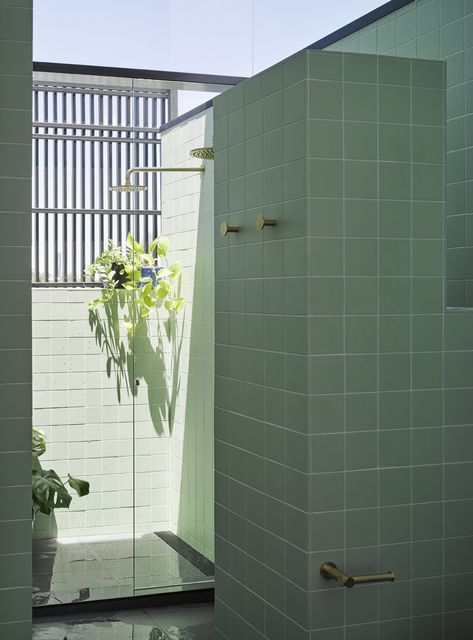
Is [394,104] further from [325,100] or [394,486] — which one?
[394,486]

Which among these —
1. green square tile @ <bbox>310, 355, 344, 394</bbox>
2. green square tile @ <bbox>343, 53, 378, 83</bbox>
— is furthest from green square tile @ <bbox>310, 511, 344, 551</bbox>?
green square tile @ <bbox>343, 53, 378, 83</bbox>

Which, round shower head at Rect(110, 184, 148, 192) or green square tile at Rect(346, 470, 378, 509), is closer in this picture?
green square tile at Rect(346, 470, 378, 509)

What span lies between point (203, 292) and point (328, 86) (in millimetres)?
1683

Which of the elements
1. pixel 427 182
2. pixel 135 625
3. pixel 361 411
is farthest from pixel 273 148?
pixel 135 625

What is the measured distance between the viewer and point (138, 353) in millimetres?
3930

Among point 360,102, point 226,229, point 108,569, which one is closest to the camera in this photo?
point 360,102

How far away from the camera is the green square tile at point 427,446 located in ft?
8.24

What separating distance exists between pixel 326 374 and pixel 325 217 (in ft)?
1.35

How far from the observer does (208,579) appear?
13.0ft

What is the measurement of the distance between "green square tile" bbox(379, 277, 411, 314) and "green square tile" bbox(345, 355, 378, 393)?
14cm

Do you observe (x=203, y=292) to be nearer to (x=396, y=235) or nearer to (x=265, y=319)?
(x=265, y=319)

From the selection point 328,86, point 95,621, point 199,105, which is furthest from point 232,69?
point 95,621

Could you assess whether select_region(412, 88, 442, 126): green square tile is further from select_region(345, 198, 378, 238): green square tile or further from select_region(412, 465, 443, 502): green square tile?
select_region(412, 465, 443, 502): green square tile

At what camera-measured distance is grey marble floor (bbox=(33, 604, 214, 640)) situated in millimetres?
3510
